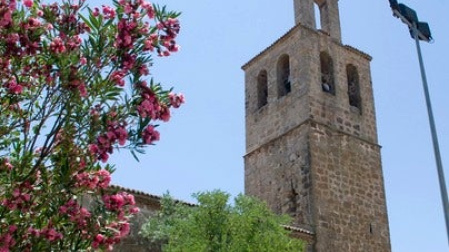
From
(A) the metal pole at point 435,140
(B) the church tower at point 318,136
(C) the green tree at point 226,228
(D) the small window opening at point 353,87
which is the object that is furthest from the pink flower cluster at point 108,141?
(D) the small window opening at point 353,87

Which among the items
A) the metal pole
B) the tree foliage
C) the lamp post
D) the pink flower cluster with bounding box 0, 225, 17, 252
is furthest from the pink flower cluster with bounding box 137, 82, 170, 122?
the lamp post

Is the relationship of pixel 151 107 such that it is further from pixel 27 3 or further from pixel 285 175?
pixel 285 175

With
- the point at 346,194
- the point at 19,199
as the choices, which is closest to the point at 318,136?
the point at 346,194

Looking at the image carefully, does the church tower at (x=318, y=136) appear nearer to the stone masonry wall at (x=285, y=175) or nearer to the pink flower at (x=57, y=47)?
the stone masonry wall at (x=285, y=175)

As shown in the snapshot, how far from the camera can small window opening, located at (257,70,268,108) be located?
1742cm

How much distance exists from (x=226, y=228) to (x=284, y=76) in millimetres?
9103

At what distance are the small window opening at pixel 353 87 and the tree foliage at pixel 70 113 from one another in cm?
1306

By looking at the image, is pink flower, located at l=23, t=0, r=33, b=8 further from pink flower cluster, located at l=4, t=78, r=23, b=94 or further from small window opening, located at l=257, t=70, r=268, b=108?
small window opening, located at l=257, t=70, r=268, b=108

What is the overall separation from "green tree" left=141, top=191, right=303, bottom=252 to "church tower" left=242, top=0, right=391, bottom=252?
4919 mm

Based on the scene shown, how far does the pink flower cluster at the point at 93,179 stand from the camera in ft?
14.4

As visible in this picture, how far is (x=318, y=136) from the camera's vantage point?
14969 millimetres

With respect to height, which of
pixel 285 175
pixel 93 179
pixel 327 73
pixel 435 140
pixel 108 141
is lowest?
pixel 93 179

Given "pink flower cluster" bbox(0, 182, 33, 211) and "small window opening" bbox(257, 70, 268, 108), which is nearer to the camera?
"pink flower cluster" bbox(0, 182, 33, 211)

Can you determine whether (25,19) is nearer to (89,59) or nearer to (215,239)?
(89,59)
